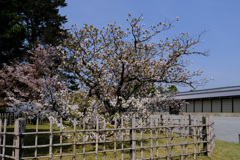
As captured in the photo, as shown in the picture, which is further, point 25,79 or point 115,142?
point 25,79

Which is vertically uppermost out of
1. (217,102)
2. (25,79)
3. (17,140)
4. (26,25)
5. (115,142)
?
(26,25)

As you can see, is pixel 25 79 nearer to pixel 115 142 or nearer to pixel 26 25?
pixel 26 25

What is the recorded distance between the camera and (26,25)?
76.7ft

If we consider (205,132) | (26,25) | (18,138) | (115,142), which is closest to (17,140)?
(18,138)

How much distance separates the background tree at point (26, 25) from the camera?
45.3 ft

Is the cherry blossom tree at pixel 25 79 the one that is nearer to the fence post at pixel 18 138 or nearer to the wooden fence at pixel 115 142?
the wooden fence at pixel 115 142

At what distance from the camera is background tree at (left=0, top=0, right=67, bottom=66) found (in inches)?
544

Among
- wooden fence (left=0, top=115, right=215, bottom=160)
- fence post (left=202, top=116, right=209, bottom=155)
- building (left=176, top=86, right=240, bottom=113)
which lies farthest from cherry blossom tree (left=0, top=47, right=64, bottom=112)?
building (left=176, top=86, right=240, bottom=113)

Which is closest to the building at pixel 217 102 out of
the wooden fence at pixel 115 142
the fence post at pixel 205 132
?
the fence post at pixel 205 132

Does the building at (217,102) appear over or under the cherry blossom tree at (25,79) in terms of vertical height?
under

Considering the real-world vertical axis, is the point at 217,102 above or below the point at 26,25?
below

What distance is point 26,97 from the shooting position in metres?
21.0

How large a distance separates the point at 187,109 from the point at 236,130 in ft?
72.2

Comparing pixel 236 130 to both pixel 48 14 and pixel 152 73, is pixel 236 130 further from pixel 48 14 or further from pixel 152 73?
pixel 48 14
